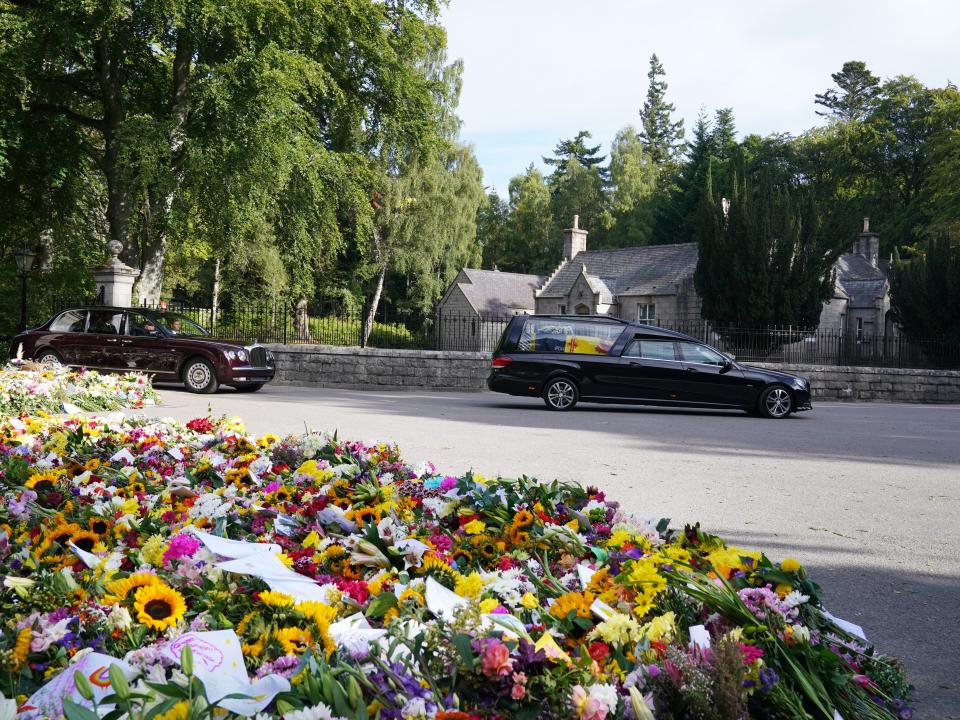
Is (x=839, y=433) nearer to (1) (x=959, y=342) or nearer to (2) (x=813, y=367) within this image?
(2) (x=813, y=367)

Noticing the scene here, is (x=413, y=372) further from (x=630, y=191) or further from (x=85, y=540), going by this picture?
(x=630, y=191)

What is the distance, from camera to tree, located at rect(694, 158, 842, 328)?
29.7m

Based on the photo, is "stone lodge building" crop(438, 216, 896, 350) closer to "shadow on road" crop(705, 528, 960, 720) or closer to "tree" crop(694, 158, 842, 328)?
"tree" crop(694, 158, 842, 328)

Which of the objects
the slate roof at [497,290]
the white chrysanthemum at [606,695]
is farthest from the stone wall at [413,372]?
the slate roof at [497,290]

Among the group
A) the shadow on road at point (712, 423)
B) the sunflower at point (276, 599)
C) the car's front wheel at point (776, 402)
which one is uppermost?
the car's front wheel at point (776, 402)

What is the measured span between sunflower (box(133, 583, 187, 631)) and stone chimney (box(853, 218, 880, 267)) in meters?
59.0

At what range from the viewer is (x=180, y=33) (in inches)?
817

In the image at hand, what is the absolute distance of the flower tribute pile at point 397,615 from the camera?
1944 mm


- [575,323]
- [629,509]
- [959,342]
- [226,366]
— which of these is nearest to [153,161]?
[226,366]

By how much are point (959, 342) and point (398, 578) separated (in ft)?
94.8

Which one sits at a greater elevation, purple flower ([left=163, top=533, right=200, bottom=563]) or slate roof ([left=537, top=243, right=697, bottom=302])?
slate roof ([left=537, top=243, right=697, bottom=302])

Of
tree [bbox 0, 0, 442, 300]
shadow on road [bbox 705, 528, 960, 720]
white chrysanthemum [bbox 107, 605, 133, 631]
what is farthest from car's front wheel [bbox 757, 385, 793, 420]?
white chrysanthemum [bbox 107, 605, 133, 631]

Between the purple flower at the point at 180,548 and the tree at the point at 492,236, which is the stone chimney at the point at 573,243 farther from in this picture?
the purple flower at the point at 180,548

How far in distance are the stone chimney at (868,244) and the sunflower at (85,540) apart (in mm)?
58664
